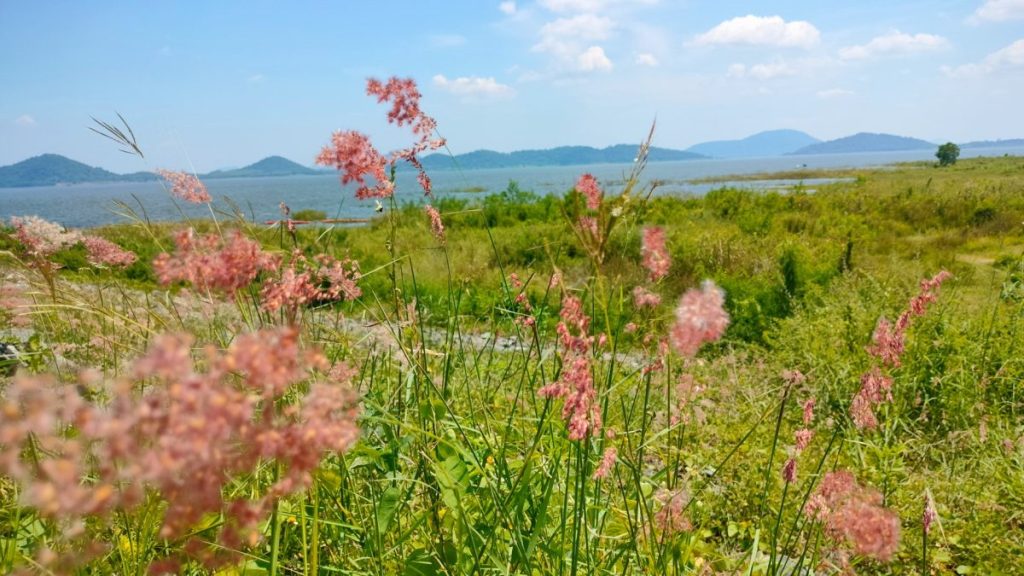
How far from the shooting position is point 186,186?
2.00 meters

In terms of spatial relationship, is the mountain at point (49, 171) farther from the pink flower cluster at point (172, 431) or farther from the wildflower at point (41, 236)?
the pink flower cluster at point (172, 431)

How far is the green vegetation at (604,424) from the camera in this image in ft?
5.89

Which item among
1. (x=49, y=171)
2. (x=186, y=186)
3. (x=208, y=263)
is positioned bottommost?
(x=208, y=263)

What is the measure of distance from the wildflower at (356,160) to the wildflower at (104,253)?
36.3 inches

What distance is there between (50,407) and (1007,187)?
3496cm

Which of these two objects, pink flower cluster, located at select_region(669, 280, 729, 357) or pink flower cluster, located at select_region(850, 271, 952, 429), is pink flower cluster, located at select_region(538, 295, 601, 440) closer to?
pink flower cluster, located at select_region(669, 280, 729, 357)

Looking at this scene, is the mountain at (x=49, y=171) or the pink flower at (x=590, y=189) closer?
the pink flower at (x=590, y=189)

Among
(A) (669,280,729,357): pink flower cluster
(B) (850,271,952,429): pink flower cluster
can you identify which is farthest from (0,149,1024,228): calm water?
(B) (850,271,952,429): pink flower cluster

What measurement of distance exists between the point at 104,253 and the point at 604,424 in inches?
77.1

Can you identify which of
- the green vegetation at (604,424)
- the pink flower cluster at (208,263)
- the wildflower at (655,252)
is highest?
the pink flower cluster at (208,263)

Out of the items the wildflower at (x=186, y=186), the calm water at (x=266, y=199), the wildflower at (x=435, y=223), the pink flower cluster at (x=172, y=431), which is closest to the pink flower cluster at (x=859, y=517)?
the calm water at (x=266, y=199)

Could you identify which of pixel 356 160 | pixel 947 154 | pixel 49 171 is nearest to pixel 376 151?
pixel 356 160

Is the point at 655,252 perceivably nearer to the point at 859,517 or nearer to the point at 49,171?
the point at 859,517

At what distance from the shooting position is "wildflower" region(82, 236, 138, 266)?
227 cm
